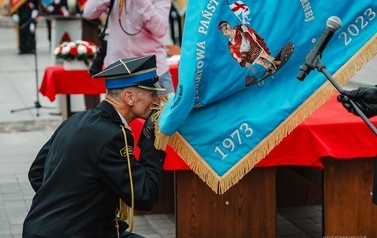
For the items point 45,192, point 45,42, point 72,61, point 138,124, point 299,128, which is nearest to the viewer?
point 45,192

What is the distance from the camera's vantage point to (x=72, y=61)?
846 cm

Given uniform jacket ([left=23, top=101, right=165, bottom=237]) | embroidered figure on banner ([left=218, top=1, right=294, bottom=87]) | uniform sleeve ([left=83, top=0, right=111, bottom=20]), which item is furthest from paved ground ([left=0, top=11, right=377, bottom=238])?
uniform jacket ([left=23, top=101, right=165, bottom=237])

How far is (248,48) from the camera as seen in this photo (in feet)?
14.9

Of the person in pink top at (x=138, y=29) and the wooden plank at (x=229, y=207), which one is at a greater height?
the person in pink top at (x=138, y=29)

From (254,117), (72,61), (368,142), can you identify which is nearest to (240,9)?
(254,117)

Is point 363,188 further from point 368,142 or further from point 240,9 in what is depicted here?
point 240,9

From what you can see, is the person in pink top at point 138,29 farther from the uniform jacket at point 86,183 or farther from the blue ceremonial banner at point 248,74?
the uniform jacket at point 86,183

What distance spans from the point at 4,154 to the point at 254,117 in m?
4.43

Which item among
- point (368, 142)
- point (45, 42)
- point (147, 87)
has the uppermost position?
point (147, 87)

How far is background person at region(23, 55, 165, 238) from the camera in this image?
367 cm

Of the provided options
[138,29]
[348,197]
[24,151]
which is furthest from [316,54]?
[24,151]

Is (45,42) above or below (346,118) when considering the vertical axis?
below

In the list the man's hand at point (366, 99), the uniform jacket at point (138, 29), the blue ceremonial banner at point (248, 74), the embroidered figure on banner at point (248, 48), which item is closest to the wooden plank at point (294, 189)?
the uniform jacket at point (138, 29)

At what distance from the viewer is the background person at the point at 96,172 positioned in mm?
3674
